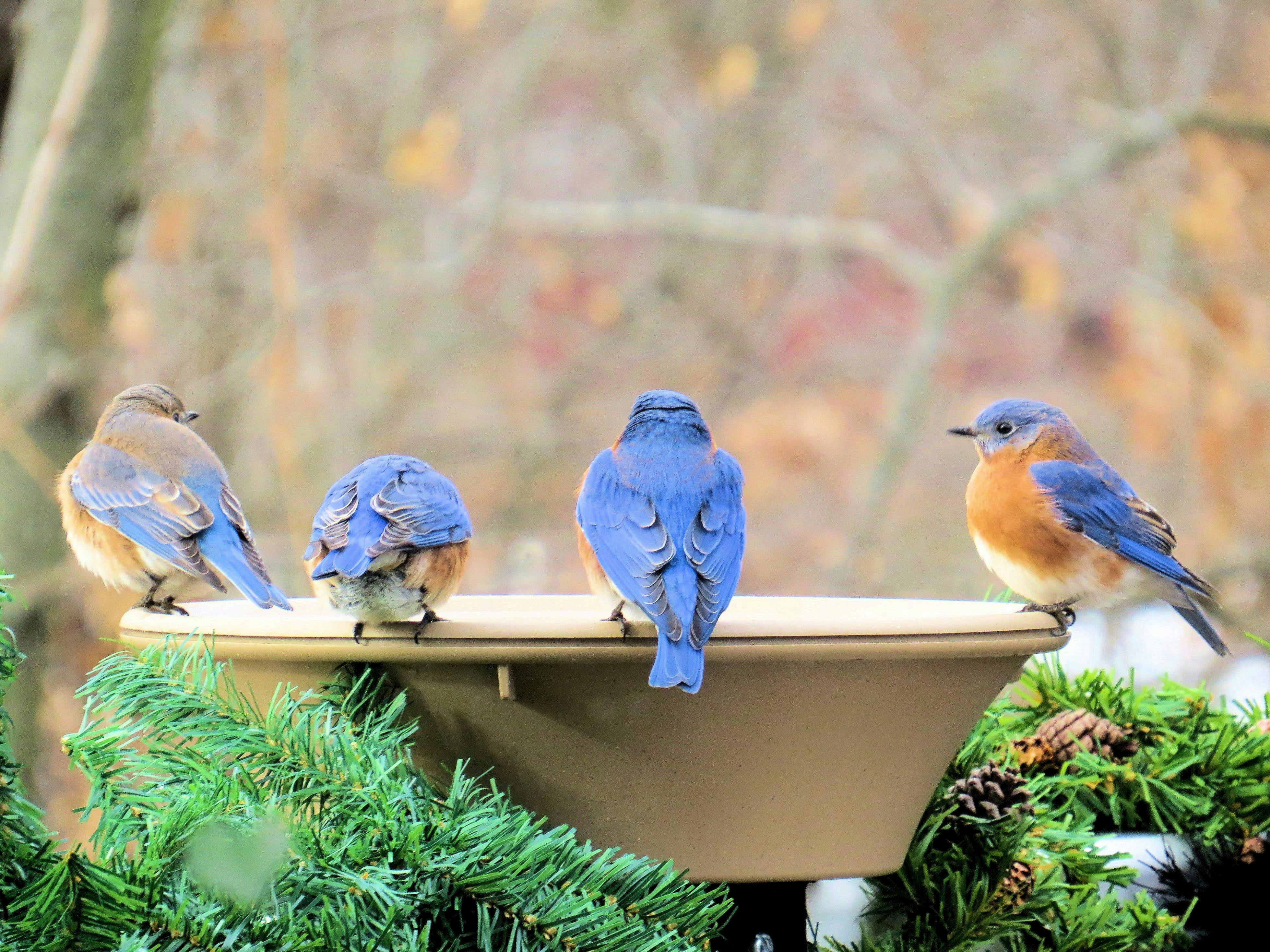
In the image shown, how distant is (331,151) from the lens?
6.31 meters

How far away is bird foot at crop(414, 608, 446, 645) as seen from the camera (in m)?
1.30

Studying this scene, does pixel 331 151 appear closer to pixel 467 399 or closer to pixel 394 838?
pixel 467 399

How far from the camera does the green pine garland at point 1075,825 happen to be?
5.27 feet

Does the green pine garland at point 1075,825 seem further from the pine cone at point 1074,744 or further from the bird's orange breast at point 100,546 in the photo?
the bird's orange breast at point 100,546

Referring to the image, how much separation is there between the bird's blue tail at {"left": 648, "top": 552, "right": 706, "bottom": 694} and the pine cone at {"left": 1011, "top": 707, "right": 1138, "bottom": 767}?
74 cm

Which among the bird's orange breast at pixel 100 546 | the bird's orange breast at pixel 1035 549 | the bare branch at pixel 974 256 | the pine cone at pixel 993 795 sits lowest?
the pine cone at pixel 993 795

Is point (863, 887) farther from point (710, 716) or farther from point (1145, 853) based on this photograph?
point (710, 716)

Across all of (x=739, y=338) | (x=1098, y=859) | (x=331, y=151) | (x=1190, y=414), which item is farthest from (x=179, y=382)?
(x=1190, y=414)

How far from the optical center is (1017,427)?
2279 millimetres

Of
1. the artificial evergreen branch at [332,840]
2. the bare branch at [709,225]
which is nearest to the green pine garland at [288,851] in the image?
the artificial evergreen branch at [332,840]

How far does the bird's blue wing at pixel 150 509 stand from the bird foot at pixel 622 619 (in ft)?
2.08

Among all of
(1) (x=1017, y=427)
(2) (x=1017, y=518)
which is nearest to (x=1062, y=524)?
(2) (x=1017, y=518)

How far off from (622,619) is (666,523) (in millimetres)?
163

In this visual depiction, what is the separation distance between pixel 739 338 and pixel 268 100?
302 centimetres
